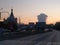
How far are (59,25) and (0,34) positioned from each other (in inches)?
5258

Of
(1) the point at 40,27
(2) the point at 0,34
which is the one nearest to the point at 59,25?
(1) the point at 40,27

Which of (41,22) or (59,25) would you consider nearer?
(41,22)

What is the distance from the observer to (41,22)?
106375 millimetres

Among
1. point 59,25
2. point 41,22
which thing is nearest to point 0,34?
point 41,22

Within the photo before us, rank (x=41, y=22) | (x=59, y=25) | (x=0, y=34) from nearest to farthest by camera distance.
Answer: (x=0, y=34)
(x=41, y=22)
(x=59, y=25)

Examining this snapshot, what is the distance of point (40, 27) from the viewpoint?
112 meters

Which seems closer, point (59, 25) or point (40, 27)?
point (40, 27)

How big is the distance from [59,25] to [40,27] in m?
60.9

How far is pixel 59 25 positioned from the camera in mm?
171375

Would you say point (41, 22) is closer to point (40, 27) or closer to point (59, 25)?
point (40, 27)

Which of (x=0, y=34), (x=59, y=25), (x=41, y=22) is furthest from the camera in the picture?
(x=59, y=25)

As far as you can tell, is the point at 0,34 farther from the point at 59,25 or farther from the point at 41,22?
the point at 59,25

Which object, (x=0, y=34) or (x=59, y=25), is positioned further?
(x=59, y=25)
